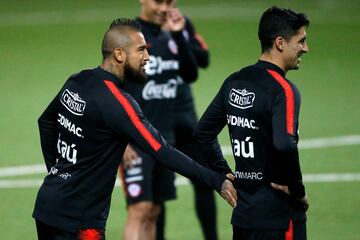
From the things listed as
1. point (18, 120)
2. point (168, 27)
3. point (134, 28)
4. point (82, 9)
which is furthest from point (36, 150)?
point (82, 9)

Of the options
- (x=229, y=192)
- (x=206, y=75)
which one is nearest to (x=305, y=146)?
(x=206, y=75)

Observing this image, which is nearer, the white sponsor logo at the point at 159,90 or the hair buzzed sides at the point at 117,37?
the hair buzzed sides at the point at 117,37

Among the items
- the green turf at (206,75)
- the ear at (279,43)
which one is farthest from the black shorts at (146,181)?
the ear at (279,43)

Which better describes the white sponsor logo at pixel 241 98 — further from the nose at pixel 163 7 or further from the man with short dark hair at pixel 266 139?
the nose at pixel 163 7

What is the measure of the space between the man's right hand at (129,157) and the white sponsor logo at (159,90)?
0.52m

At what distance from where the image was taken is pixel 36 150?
14.5 metres

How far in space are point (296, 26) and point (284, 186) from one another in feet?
3.39

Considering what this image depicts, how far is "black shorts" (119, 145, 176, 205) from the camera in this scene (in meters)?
9.64

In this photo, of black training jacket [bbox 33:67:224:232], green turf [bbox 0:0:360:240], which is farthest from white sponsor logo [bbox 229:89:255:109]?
green turf [bbox 0:0:360:240]

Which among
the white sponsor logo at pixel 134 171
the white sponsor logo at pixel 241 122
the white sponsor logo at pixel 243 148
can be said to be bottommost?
the white sponsor logo at pixel 134 171

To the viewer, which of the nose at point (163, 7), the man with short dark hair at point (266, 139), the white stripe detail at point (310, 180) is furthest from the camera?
the white stripe detail at point (310, 180)

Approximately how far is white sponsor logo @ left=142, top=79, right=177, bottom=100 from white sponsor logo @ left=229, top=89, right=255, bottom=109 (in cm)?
288

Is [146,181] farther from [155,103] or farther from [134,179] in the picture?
[155,103]

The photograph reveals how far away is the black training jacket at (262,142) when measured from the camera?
680cm
